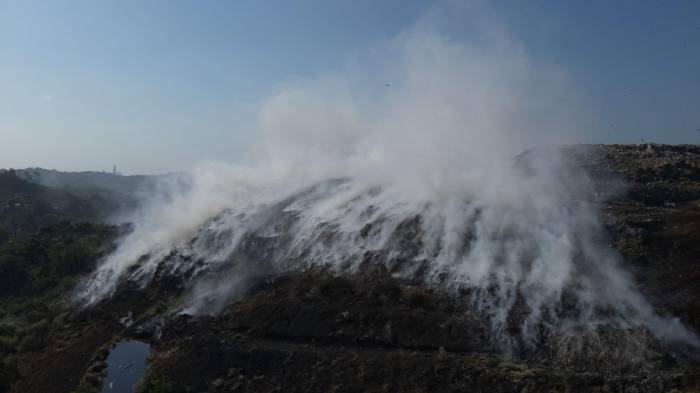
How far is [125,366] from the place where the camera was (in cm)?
4041

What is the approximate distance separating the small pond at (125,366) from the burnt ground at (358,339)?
3.05ft

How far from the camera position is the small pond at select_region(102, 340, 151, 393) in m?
37.8

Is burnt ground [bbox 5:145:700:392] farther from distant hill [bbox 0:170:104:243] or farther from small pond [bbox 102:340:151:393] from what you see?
distant hill [bbox 0:170:104:243]

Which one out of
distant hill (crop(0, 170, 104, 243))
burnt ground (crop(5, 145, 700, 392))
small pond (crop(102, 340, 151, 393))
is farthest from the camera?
distant hill (crop(0, 170, 104, 243))

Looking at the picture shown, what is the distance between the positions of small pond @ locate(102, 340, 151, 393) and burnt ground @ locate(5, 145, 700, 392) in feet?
3.05

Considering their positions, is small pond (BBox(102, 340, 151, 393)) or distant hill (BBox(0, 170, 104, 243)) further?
distant hill (BBox(0, 170, 104, 243))

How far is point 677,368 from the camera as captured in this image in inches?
1225

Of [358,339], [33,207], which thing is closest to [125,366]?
[358,339]

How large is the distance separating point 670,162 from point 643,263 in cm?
3556

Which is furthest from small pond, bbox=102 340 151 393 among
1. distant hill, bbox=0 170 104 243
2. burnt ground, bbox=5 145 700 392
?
distant hill, bbox=0 170 104 243

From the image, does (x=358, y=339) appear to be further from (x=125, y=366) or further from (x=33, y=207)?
(x=33, y=207)

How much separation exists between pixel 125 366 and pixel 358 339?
62.1ft

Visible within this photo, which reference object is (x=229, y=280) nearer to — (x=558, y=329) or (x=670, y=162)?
(x=558, y=329)

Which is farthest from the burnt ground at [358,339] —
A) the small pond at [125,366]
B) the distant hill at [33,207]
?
the distant hill at [33,207]
